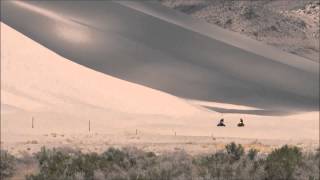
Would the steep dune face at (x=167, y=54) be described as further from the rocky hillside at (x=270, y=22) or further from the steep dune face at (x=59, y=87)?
the rocky hillside at (x=270, y=22)

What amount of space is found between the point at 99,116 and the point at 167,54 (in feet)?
50.3

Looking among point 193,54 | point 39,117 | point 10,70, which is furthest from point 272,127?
point 193,54

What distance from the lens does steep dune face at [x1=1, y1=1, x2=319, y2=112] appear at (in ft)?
135

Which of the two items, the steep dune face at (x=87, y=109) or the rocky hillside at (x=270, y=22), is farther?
the rocky hillside at (x=270, y=22)

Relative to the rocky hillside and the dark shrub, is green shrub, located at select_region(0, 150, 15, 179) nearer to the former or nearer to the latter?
the dark shrub

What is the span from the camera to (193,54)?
156 ft

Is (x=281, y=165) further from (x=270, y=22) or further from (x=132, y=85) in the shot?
(x=270, y=22)

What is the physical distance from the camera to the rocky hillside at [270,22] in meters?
67.9

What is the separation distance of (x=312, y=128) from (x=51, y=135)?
→ 12580mm

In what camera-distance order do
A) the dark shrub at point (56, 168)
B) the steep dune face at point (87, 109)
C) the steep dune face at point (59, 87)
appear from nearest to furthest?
the dark shrub at point (56, 168), the steep dune face at point (87, 109), the steep dune face at point (59, 87)

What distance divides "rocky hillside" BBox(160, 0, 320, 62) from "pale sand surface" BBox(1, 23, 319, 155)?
2970cm

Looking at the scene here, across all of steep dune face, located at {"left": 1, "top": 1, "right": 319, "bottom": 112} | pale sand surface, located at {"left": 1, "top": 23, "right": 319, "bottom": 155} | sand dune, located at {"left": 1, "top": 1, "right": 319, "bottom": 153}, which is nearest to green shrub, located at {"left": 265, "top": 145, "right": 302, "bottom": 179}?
pale sand surface, located at {"left": 1, "top": 23, "right": 319, "bottom": 155}

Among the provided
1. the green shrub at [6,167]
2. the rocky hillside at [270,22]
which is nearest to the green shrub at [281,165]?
the green shrub at [6,167]

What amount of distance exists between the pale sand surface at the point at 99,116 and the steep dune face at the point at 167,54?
1871 millimetres
